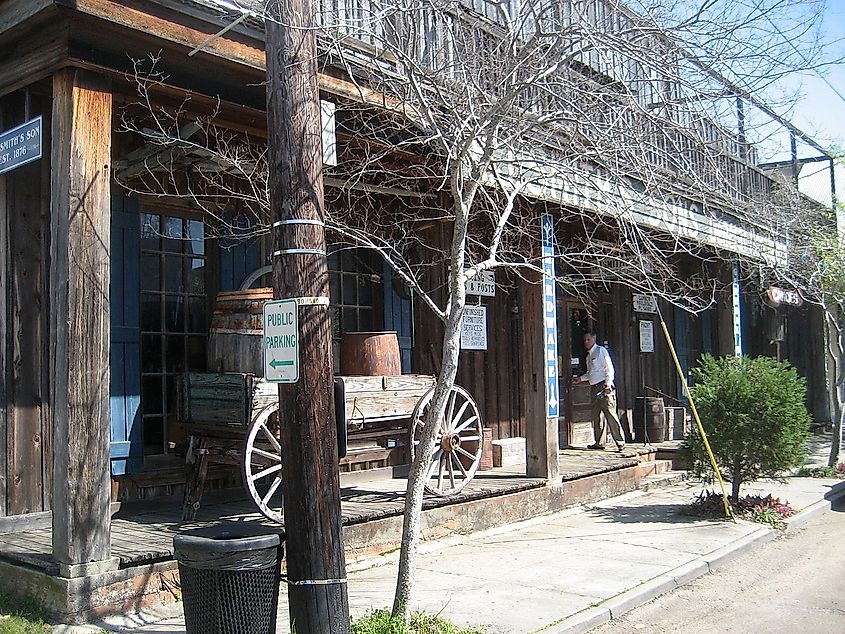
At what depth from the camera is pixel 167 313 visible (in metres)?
8.14

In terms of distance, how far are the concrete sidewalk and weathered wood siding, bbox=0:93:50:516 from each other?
1686mm

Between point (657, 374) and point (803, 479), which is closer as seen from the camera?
point (803, 479)

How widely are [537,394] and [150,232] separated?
4.38m

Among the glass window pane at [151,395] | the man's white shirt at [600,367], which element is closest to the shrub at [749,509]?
the man's white shirt at [600,367]

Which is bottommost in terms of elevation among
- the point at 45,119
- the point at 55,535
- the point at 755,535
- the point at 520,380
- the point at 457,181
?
the point at 755,535

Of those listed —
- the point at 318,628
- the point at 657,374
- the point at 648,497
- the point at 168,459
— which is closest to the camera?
the point at 318,628

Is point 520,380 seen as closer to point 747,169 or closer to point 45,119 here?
point 747,169

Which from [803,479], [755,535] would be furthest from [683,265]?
[755,535]

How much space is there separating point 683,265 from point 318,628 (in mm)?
12825

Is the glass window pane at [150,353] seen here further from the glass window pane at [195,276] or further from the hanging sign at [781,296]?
the hanging sign at [781,296]

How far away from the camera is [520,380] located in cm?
1202

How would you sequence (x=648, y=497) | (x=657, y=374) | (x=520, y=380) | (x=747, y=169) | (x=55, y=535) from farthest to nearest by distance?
(x=657, y=374) < (x=747, y=169) < (x=520, y=380) < (x=648, y=497) < (x=55, y=535)

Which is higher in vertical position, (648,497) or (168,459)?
(168,459)

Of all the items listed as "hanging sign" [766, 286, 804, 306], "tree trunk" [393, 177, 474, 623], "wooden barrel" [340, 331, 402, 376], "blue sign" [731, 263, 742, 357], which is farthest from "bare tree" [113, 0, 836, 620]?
"hanging sign" [766, 286, 804, 306]
